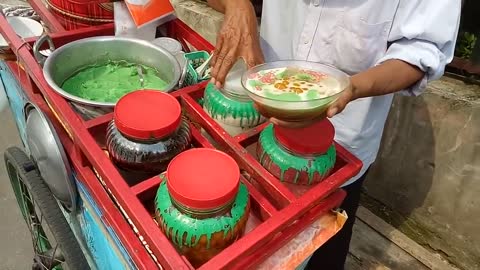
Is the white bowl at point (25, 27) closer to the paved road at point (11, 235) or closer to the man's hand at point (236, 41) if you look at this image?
the man's hand at point (236, 41)

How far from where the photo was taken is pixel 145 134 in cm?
112

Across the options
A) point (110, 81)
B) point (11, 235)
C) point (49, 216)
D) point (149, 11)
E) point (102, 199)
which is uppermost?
→ point (149, 11)

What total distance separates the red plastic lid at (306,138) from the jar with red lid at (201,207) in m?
0.17

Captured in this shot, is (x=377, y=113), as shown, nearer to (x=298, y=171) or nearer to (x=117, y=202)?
(x=298, y=171)

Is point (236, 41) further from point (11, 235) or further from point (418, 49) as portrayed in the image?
point (11, 235)

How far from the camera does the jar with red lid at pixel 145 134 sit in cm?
113

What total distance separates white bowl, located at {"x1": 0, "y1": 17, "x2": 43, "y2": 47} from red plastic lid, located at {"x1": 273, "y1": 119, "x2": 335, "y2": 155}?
4.10 ft

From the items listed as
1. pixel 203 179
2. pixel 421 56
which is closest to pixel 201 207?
pixel 203 179

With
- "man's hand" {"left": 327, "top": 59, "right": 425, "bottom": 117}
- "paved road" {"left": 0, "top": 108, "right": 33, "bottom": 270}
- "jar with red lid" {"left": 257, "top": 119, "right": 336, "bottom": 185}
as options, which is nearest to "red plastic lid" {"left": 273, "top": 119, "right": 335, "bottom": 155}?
"jar with red lid" {"left": 257, "top": 119, "right": 336, "bottom": 185}

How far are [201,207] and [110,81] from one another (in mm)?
746

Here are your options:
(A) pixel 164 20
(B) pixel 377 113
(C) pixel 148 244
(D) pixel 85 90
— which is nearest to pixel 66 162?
(D) pixel 85 90

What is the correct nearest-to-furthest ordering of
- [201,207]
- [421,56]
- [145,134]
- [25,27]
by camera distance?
[201,207] → [145,134] → [421,56] → [25,27]

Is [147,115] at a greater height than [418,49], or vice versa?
[418,49]

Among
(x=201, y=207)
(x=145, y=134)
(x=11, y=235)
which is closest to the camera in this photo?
(x=201, y=207)
